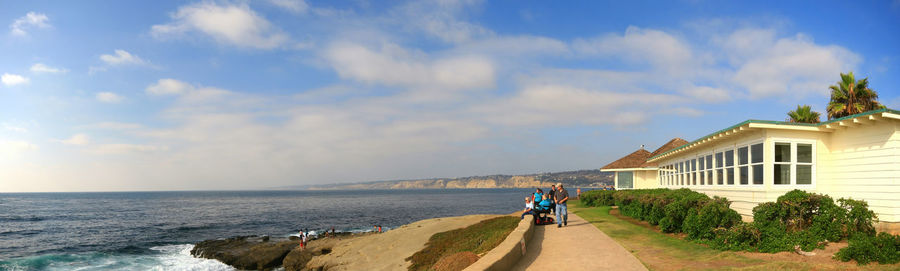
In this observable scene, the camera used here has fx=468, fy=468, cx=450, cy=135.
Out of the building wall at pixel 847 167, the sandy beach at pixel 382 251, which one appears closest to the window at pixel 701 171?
the building wall at pixel 847 167

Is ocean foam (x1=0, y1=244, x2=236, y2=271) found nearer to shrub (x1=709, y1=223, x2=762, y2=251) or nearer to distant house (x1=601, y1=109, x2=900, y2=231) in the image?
shrub (x1=709, y1=223, x2=762, y2=251)

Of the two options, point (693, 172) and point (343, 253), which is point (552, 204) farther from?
point (343, 253)

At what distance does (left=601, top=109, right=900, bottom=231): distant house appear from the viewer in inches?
472

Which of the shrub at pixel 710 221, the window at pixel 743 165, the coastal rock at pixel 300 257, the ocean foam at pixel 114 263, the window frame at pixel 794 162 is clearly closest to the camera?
the shrub at pixel 710 221

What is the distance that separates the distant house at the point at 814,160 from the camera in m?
12.0

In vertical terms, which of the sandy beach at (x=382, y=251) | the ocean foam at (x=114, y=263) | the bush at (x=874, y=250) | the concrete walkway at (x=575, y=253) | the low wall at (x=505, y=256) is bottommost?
the ocean foam at (x=114, y=263)

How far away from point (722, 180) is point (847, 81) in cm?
1780

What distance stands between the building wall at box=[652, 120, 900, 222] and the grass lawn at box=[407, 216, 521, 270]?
7972 millimetres

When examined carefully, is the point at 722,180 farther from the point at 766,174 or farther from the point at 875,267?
the point at 875,267

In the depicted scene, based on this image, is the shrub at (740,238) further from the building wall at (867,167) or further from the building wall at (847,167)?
the building wall at (867,167)

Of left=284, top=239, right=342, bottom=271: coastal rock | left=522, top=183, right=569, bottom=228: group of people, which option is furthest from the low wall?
left=284, top=239, right=342, bottom=271: coastal rock

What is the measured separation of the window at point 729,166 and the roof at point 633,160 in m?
21.7

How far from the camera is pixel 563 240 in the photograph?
13922 mm

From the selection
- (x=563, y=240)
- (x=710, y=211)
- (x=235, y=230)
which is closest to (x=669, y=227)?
(x=710, y=211)
